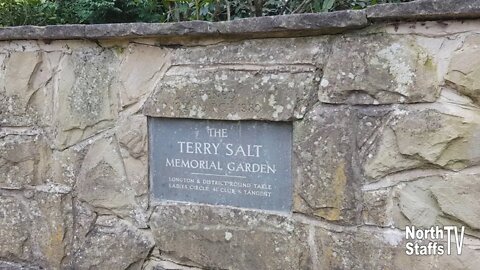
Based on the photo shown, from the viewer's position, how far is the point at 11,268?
91.6 inches

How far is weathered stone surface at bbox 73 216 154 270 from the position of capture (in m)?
2.13

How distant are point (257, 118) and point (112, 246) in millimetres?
779

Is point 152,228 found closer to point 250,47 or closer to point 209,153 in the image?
point 209,153

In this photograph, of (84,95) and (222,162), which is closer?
(222,162)

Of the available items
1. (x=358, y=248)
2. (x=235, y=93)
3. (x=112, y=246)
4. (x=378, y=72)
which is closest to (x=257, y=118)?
(x=235, y=93)

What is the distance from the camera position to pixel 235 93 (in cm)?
192

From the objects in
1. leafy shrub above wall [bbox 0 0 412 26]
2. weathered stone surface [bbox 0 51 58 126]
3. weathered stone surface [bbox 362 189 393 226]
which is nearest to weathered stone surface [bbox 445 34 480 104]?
weathered stone surface [bbox 362 189 393 226]

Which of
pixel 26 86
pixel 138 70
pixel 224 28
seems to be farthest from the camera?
pixel 26 86

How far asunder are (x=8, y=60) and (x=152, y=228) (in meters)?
0.91

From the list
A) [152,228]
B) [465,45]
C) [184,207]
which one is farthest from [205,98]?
[465,45]

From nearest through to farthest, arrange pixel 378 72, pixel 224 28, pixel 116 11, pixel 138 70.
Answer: pixel 378 72
pixel 224 28
pixel 138 70
pixel 116 11

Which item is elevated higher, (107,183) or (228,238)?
(107,183)

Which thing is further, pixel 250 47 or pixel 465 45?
pixel 250 47

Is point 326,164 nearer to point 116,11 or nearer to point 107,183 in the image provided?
point 107,183
